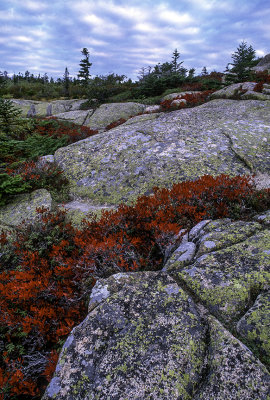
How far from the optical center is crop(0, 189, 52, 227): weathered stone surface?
5.93 m

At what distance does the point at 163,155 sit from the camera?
24.5 feet

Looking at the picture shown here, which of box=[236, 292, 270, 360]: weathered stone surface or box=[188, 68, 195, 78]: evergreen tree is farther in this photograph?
box=[188, 68, 195, 78]: evergreen tree

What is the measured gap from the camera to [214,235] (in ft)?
11.6

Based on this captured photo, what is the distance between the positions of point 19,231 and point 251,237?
4978 millimetres

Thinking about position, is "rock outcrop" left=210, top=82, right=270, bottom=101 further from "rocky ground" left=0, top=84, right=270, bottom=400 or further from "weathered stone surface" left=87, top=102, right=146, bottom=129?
"rocky ground" left=0, top=84, right=270, bottom=400

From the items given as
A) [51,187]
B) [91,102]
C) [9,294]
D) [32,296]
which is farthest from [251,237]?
[91,102]

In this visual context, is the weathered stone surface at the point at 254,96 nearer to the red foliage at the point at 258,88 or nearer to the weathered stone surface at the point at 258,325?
the red foliage at the point at 258,88

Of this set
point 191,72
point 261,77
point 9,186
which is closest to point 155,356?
point 9,186

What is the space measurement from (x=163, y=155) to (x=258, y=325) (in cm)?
597

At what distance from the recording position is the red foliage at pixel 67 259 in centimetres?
304

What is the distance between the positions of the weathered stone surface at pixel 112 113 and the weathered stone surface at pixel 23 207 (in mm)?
10851

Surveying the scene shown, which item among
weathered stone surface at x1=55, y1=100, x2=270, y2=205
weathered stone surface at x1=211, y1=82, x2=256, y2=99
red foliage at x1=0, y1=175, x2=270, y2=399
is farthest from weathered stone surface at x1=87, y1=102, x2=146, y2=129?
red foliage at x1=0, y1=175, x2=270, y2=399

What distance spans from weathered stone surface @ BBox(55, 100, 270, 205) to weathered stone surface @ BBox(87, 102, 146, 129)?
7.88 metres

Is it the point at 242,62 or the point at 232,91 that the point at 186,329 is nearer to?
the point at 232,91
